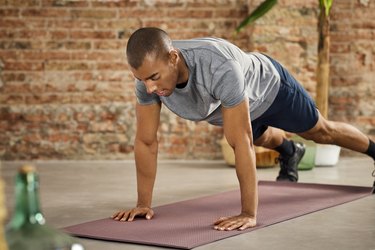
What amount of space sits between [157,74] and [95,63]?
3119mm

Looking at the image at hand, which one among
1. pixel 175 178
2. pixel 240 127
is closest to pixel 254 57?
pixel 240 127

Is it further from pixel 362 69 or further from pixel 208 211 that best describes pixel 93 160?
pixel 208 211

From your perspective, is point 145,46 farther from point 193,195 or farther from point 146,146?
point 193,195

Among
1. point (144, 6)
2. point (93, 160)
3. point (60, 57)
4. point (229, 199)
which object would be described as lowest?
point (93, 160)

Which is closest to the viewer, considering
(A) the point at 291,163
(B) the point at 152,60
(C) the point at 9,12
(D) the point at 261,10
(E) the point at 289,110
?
(B) the point at 152,60

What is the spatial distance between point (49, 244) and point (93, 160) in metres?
5.02

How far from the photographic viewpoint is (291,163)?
4.00m

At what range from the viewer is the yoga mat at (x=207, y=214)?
2482 mm

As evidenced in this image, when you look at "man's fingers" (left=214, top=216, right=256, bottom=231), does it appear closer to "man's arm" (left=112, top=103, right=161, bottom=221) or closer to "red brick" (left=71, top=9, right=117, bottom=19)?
"man's arm" (left=112, top=103, right=161, bottom=221)

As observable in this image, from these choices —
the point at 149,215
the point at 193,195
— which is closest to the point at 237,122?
the point at 149,215

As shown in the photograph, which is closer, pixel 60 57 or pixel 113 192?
pixel 113 192

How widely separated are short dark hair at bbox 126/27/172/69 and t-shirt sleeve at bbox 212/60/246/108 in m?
0.23

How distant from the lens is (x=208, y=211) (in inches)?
122

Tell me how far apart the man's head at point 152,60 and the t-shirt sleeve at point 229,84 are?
0.57 ft
